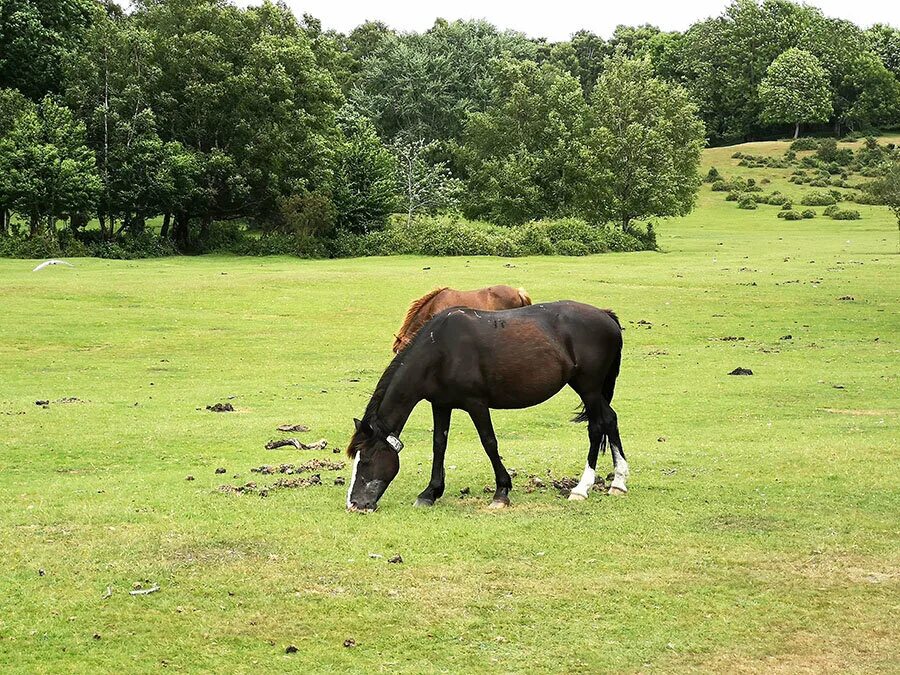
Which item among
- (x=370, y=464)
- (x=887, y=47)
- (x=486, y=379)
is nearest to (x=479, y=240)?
(x=486, y=379)

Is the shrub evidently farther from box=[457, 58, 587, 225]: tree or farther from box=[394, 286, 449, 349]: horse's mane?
box=[394, 286, 449, 349]: horse's mane

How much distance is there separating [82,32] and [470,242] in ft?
79.6

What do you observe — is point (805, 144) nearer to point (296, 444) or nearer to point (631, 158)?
point (631, 158)

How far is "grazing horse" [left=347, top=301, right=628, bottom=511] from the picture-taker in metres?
10.5

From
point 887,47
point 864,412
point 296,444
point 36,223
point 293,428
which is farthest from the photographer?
point 887,47

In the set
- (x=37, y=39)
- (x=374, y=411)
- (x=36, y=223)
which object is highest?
(x=37, y=39)

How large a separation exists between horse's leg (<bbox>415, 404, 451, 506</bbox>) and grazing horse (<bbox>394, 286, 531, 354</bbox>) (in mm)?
5622

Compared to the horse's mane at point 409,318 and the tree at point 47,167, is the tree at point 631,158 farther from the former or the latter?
the horse's mane at point 409,318

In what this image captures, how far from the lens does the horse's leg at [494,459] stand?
1049cm

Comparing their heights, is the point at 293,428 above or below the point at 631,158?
below

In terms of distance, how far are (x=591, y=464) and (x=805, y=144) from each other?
97.1 m

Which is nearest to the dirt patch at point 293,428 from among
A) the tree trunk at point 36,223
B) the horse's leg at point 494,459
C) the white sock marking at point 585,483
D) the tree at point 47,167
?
the horse's leg at point 494,459

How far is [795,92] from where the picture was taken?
10294 centimetres

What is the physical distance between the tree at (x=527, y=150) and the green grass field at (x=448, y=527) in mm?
37706
